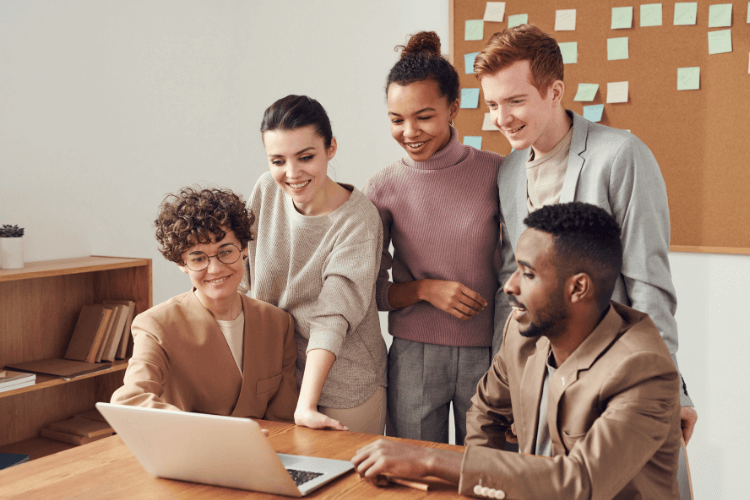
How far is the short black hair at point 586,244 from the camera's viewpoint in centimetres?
119

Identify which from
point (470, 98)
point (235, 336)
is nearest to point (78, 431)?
point (235, 336)

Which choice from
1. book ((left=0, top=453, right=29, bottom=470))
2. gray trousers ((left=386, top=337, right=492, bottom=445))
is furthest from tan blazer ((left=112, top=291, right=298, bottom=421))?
book ((left=0, top=453, right=29, bottom=470))

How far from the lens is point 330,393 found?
5.67 feet

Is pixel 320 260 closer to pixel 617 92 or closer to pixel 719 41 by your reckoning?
pixel 617 92

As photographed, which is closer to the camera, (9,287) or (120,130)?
(9,287)

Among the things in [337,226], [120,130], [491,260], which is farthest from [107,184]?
[491,260]

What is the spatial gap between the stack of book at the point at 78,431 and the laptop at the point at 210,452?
157cm

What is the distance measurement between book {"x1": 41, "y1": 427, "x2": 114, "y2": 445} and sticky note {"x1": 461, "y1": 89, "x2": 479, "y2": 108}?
2131mm

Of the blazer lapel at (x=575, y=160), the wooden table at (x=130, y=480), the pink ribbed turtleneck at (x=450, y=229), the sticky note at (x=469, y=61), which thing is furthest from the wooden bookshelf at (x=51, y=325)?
the blazer lapel at (x=575, y=160)

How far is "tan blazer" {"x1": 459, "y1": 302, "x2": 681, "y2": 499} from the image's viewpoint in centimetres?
105

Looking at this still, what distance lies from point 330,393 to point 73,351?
4.81 ft

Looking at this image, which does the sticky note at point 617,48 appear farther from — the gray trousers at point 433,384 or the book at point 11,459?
the book at point 11,459

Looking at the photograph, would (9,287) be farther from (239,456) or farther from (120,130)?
(239,456)

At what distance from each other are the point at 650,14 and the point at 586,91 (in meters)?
0.38
